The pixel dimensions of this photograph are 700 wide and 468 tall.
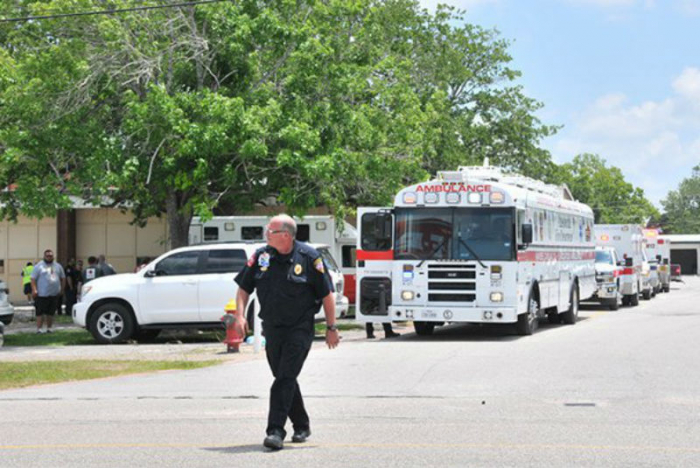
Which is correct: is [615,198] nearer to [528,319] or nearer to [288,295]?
[528,319]

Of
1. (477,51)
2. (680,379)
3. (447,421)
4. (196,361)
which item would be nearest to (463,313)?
(196,361)

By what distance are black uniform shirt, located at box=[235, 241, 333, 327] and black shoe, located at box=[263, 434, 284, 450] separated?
87cm

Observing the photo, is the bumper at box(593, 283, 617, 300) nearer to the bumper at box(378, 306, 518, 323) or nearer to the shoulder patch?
Result: the bumper at box(378, 306, 518, 323)

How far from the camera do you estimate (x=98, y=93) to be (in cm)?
2412

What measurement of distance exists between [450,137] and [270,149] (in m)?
23.0

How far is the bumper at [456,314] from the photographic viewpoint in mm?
19469

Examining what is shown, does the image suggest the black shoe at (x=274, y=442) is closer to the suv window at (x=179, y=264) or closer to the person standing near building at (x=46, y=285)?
the suv window at (x=179, y=264)

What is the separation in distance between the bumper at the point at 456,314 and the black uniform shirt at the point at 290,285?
11.5 metres

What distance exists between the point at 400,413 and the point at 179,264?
1149 centimetres

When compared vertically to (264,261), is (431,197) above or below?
above

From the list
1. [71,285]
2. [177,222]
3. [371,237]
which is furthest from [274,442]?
[71,285]

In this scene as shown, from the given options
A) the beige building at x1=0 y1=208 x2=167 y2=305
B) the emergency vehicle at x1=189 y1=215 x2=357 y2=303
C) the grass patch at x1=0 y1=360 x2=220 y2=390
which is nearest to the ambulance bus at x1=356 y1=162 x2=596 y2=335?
the grass patch at x1=0 y1=360 x2=220 y2=390

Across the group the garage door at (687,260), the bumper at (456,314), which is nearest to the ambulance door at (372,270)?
the bumper at (456,314)

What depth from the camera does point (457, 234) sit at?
19688 mm
